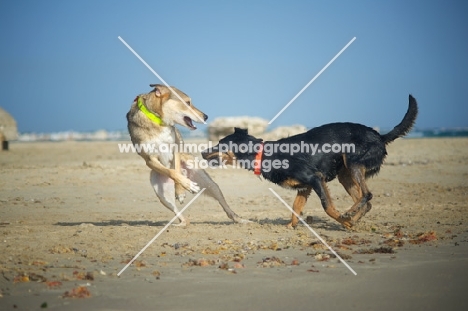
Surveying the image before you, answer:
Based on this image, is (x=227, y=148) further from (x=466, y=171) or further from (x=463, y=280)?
(x=466, y=171)

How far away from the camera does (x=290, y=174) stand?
9.84 metres

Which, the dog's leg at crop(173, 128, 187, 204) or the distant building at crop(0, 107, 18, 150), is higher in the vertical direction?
the dog's leg at crop(173, 128, 187, 204)

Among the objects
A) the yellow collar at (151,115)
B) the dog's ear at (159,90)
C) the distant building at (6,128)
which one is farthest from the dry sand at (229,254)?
the distant building at (6,128)

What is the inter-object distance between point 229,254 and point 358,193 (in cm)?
315

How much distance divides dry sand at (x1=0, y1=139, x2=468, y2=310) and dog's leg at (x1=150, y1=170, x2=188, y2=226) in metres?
0.47

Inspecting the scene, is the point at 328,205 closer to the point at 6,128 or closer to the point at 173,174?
the point at 173,174

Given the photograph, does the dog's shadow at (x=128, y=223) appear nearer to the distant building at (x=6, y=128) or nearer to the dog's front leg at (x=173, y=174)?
the dog's front leg at (x=173, y=174)

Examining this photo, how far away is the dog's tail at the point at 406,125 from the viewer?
33.4 ft

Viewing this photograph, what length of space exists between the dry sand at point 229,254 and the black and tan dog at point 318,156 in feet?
2.31

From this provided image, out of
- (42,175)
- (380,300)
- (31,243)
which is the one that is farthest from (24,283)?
(42,175)

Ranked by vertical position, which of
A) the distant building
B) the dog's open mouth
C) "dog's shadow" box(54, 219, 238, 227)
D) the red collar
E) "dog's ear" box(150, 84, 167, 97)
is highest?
"dog's ear" box(150, 84, 167, 97)

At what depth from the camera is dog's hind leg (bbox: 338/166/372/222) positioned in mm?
9617

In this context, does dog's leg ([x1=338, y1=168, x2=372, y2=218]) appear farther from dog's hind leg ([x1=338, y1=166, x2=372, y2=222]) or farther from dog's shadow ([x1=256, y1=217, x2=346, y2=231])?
dog's shadow ([x1=256, y1=217, x2=346, y2=231])

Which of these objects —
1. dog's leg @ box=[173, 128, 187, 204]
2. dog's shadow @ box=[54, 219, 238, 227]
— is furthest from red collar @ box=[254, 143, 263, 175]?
dog's leg @ box=[173, 128, 187, 204]
